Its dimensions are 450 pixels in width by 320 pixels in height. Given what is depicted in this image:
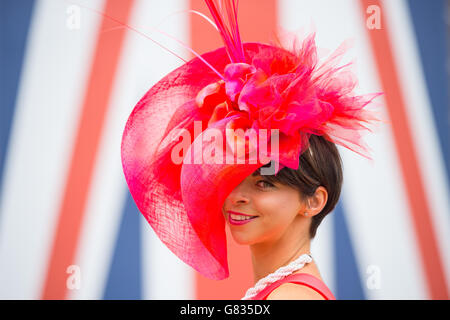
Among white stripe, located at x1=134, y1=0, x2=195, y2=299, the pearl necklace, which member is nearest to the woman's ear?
the pearl necklace

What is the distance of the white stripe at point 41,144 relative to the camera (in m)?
2.36

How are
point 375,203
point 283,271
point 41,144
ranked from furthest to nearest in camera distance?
point 41,144
point 375,203
point 283,271

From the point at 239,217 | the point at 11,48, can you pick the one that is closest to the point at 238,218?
the point at 239,217

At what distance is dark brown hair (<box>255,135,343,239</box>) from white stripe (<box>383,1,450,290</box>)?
4.08ft

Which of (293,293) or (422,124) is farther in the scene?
(422,124)

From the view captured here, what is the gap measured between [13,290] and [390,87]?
1.96 metres

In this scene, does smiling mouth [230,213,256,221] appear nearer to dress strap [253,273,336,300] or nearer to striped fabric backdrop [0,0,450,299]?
dress strap [253,273,336,300]

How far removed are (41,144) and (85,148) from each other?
202mm

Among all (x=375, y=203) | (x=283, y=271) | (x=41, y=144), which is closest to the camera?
(x=283, y=271)

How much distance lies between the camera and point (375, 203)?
7.41 feet

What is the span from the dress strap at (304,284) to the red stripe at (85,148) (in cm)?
141

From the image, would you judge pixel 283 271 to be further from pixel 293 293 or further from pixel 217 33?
pixel 217 33

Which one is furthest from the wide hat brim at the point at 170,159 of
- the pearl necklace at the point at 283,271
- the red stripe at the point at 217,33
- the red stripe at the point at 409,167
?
the red stripe at the point at 409,167

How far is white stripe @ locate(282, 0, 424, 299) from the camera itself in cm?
225
